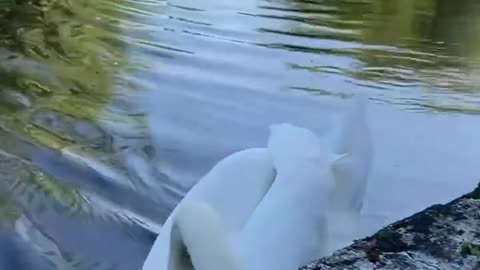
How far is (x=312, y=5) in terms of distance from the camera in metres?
10.2

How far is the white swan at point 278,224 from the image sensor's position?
1.95 meters

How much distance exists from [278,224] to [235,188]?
32cm

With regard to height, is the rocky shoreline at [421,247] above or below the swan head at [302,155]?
above

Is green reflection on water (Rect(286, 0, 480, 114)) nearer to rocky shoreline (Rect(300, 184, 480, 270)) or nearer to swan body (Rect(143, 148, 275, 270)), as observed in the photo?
swan body (Rect(143, 148, 275, 270))

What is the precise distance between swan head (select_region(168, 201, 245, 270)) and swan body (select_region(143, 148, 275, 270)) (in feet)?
1.90

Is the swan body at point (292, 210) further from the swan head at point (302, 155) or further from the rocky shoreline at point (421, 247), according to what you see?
the rocky shoreline at point (421, 247)

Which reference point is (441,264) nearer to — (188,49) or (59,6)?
(188,49)

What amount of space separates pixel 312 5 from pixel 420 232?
8.47 meters

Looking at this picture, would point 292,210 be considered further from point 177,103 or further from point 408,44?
point 408,44

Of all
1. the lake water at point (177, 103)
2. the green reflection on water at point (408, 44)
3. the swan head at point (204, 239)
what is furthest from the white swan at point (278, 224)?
the green reflection on water at point (408, 44)

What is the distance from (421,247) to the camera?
1796 mm

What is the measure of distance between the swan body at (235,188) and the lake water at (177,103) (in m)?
0.73

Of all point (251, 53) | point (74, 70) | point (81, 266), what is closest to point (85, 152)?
point (81, 266)

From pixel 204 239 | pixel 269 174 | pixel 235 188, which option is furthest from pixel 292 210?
pixel 204 239
